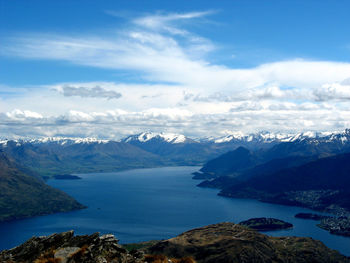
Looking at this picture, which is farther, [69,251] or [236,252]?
→ [236,252]

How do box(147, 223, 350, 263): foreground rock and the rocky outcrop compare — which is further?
box(147, 223, 350, 263): foreground rock

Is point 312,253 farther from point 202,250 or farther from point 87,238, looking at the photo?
point 87,238

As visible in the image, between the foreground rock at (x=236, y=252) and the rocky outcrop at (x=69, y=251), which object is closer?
the rocky outcrop at (x=69, y=251)

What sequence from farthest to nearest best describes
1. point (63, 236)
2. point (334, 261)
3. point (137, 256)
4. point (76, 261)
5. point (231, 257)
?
point (334, 261) < point (231, 257) < point (63, 236) < point (137, 256) < point (76, 261)

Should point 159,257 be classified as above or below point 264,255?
above

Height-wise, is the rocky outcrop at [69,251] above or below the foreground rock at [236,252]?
above

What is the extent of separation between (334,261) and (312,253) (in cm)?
1121

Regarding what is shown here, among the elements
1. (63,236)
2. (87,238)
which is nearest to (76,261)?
(87,238)

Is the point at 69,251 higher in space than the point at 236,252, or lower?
higher

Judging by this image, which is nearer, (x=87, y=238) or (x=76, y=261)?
(x=76, y=261)

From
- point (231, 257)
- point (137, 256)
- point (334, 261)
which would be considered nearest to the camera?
point (137, 256)

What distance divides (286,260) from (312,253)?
23622 mm

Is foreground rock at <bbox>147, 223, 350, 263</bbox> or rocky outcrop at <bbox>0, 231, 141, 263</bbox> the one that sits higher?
rocky outcrop at <bbox>0, 231, 141, 263</bbox>

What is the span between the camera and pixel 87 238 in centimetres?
3653
